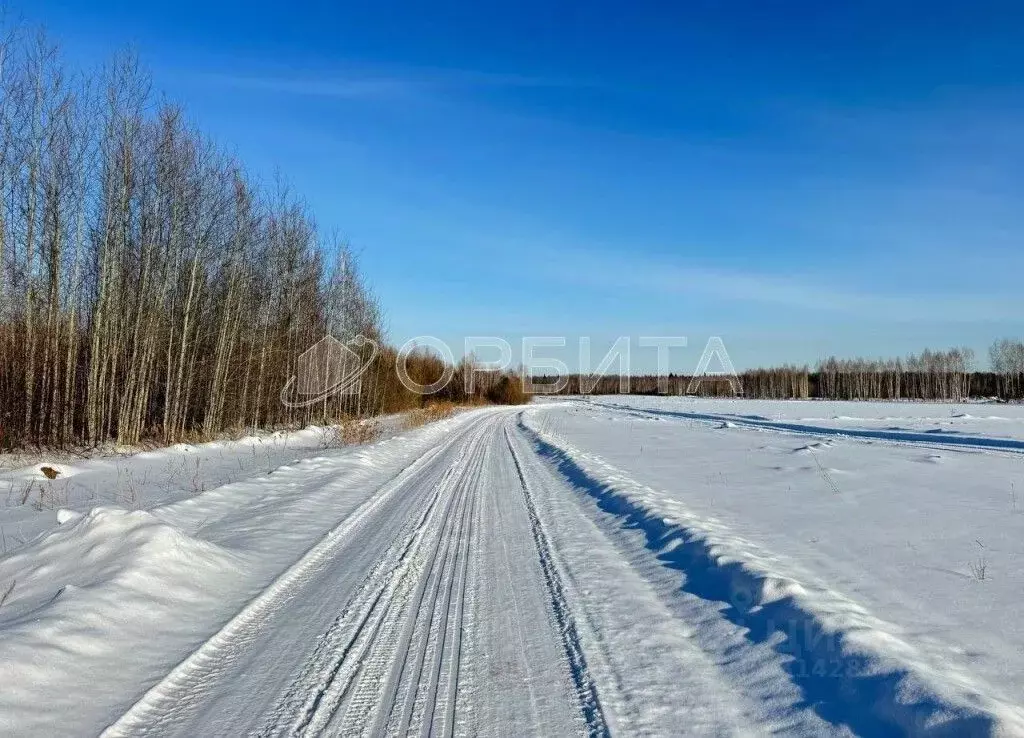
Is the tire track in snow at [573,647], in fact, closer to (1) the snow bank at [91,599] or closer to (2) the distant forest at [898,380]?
(1) the snow bank at [91,599]

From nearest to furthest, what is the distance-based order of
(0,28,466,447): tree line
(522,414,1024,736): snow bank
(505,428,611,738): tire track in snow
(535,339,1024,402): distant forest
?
(522,414,1024,736): snow bank, (505,428,611,738): tire track in snow, (0,28,466,447): tree line, (535,339,1024,402): distant forest

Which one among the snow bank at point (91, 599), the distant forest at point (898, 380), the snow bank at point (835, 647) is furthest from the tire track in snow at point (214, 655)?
the distant forest at point (898, 380)

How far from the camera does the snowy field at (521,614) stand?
3215mm

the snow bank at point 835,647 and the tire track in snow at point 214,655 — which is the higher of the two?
the snow bank at point 835,647

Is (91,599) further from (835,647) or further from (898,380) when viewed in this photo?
(898,380)

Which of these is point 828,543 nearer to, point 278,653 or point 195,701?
point 278,653

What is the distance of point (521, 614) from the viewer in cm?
468

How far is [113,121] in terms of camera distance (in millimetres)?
16500

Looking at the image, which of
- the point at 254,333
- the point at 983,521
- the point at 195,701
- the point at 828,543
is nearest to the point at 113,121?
the point at 254,333

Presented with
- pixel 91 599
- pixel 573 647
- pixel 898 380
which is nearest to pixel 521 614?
pixel 573 647

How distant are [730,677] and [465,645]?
1.66m

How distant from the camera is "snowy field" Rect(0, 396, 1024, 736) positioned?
10.5 feet

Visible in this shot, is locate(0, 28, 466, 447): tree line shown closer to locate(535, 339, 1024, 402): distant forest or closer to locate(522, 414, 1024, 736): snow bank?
locate(522, 414, 1024, 736): snow bank

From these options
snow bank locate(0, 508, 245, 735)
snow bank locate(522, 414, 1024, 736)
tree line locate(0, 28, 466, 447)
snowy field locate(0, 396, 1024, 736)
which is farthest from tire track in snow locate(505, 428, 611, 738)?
tree line locate(0, 28, 466, 447)
